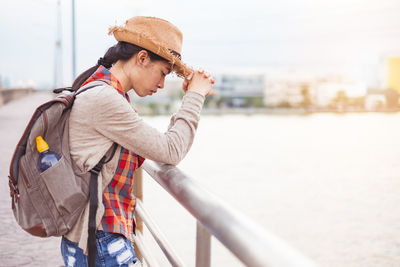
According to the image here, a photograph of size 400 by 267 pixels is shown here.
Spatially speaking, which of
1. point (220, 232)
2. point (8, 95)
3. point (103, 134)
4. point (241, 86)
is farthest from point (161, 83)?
point (241, 86)

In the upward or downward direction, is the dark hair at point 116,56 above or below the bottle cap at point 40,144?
above

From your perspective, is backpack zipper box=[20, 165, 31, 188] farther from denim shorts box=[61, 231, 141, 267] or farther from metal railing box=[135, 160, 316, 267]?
metal railing box=[135, 160, 316, 267]

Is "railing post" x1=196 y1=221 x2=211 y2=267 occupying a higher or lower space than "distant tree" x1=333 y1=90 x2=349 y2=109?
higher

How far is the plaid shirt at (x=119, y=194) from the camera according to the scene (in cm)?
136

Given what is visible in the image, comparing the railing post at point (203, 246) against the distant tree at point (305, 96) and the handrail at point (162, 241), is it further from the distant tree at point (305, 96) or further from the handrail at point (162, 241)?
the distant tree at point (305, 96)

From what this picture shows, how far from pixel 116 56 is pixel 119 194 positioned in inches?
16.9

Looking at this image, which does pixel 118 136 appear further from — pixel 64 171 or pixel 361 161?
pixel 361 161

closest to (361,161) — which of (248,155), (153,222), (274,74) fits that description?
(248,155)

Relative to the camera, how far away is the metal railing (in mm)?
712

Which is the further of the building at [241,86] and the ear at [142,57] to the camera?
the building at [241,86]

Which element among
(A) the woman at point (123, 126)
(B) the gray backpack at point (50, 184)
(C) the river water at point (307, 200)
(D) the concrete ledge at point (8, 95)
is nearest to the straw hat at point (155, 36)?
(A) the woman at point (123, 126)

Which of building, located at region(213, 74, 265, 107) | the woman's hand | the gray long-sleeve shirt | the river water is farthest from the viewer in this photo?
building, located at region(213, 74, 265, 107)

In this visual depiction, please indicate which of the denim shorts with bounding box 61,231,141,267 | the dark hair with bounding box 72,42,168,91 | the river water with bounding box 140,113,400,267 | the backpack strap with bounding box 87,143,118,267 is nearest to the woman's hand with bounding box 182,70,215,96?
the dark hair with bounding box 72,42,168,91

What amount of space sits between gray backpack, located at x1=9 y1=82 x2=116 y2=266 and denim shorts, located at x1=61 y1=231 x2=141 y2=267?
7cm
